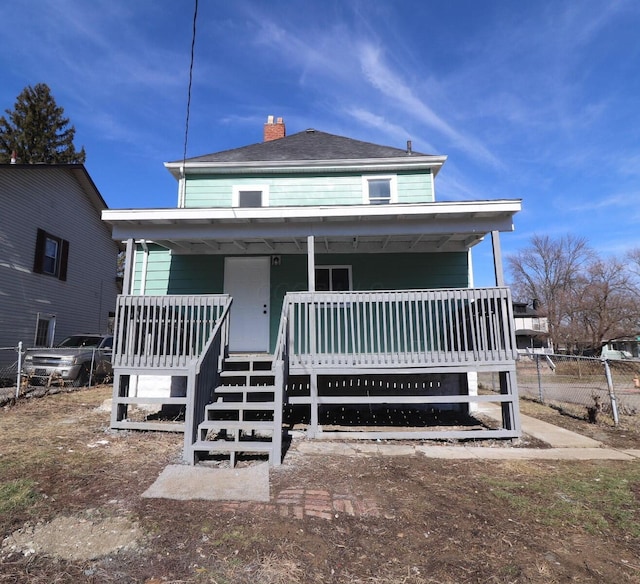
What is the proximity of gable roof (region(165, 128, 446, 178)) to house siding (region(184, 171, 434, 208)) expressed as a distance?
0.28 metres

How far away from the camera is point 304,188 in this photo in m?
9.77

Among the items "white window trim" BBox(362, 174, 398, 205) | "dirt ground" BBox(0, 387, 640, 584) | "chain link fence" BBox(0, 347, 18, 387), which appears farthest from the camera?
"chain link fence" BBox(0, 347, 18, 387)

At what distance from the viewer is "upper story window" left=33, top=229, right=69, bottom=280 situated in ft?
44.5

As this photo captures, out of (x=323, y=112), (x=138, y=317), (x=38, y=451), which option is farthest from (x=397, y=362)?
(x=323, y=112)

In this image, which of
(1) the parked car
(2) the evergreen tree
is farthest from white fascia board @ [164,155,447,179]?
(2) the evergreen tree

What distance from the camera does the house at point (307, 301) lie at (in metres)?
5.66

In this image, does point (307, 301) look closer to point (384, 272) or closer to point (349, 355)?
point (349, 355)

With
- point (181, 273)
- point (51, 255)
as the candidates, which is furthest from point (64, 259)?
point (181, 273)

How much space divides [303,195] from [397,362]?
Answer: 553 cm

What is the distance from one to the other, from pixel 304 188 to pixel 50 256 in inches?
431

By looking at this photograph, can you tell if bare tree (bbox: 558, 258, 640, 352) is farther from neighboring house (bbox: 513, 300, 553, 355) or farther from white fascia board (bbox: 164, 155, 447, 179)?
white fascia board (bbox: 164, 155, 447, 179)

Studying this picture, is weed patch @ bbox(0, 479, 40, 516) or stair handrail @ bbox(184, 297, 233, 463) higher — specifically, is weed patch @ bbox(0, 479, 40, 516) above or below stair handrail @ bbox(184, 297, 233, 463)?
below

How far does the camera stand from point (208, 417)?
16.6ft

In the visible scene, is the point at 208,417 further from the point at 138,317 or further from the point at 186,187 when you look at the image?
the point at 186,187
